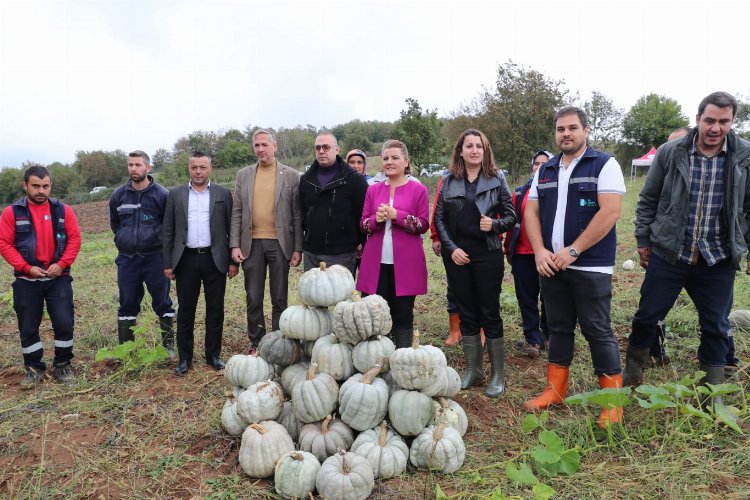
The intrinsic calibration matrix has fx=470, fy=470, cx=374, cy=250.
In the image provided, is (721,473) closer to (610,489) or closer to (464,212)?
(610,489)

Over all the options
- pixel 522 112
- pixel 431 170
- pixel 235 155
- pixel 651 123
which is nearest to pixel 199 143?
pixel 235 155

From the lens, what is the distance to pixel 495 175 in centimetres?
380

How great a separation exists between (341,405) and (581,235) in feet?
6.30

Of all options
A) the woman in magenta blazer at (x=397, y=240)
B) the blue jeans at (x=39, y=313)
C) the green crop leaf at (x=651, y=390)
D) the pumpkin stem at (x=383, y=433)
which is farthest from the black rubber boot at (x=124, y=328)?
the green crop leaf at (x=651, y=390)

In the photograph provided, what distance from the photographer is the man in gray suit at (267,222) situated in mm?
4590

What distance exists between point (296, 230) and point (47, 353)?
10.5 feet

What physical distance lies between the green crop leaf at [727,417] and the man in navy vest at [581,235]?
55 centimetres

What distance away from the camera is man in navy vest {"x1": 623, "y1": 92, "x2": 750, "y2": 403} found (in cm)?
311

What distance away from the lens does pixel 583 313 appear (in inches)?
129

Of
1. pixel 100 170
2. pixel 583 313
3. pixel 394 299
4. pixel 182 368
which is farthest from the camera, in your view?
pixel 100 170

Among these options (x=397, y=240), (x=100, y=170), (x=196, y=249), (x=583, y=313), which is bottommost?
(x=583, y=313)

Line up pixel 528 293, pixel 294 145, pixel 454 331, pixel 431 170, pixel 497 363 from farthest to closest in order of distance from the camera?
pixel 294 145 → pixel 431 170 → pixel 454 331 → pixel 528 293 → pixel 497 363

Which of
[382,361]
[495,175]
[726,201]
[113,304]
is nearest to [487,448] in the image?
[382,361]

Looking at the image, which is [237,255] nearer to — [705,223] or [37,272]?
[37,272]
